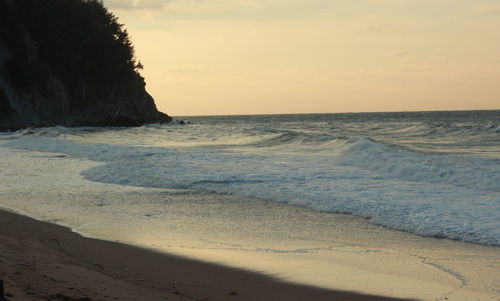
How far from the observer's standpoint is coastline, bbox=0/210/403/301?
5.06 m

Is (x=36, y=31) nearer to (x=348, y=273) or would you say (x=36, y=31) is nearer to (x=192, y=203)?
(x=192, y=203)

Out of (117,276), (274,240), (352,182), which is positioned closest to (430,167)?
(352,182)

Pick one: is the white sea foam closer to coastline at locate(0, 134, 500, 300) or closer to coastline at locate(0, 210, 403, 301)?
coastline at locate(0, 134, 500, 300)

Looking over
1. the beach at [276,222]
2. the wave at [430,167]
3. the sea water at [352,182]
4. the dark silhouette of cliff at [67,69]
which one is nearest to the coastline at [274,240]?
the beach at [276,222]

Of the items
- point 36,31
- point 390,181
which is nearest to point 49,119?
point 36,31

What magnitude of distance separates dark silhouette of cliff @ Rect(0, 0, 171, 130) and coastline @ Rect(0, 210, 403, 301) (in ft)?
160

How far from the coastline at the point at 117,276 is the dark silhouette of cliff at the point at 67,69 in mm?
48725

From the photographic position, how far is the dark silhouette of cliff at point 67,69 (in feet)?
187

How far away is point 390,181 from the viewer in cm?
1407

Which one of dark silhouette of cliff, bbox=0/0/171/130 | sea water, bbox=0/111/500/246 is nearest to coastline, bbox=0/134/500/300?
sea water, bbox=0/111/500/246

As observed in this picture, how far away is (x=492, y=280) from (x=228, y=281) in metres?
2.71

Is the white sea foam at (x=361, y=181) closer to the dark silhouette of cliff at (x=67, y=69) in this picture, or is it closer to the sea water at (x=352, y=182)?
the sea water at (x=352, y=182)

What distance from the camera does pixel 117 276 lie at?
19.8 feet

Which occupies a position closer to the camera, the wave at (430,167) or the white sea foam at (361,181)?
the white sea foam at (361,181)
